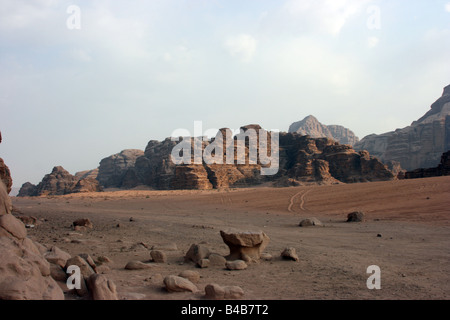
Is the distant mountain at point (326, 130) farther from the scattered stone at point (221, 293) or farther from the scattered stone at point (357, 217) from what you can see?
the scattered stone at point (221, 293)

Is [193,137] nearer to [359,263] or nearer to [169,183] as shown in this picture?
[169,183]

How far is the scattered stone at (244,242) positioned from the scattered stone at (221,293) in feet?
6.62

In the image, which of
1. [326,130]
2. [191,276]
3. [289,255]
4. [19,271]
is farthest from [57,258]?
[326,130]

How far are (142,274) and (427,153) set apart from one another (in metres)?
94.5

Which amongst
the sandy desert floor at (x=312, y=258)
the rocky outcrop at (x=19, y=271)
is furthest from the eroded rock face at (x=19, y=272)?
the sandy desert floor at (x=312, y=258)

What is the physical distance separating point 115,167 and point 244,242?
319 feet

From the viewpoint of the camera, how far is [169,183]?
66125 millimetres

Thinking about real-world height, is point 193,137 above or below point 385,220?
above

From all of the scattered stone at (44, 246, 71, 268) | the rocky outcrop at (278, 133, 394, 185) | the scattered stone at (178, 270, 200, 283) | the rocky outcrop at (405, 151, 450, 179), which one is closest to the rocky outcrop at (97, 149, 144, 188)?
the rocky outcrop at (278, 133, 394, 185)

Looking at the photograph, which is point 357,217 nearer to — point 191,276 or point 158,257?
point 158,257

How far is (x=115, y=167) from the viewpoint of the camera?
9656cm
